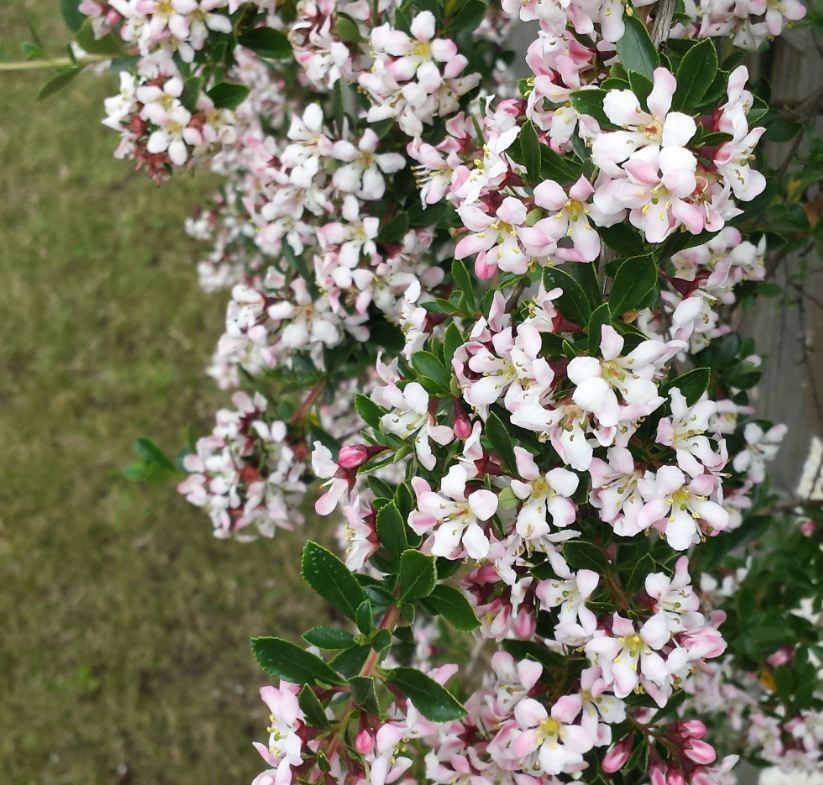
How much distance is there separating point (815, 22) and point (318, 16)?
656mm

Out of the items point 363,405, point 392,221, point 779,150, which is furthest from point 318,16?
point 779,150

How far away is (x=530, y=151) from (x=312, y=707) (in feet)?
1.80

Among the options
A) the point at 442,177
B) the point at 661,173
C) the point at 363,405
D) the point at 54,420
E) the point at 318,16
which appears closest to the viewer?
the point at 661,173

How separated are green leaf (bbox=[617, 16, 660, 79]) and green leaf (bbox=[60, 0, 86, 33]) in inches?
46.4

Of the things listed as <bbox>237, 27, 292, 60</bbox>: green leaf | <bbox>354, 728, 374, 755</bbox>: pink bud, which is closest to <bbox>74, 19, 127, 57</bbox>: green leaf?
<bbox>237, 27, 292, 60</bbox>: green leaf

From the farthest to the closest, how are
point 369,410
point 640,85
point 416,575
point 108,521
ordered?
point 108,521
point 369,410
point 416,575
point 640,85

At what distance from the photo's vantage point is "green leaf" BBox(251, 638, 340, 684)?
81cm

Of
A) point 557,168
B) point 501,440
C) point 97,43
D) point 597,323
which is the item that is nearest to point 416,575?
point 501,440

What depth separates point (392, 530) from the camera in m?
0.86

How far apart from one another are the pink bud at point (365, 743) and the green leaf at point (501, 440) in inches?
11.0

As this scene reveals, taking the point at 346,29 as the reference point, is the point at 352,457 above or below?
below

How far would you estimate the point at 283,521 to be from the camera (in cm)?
143

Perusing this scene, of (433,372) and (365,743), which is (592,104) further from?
(365,743)

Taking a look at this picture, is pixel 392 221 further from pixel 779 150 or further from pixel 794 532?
pixel 794 532
